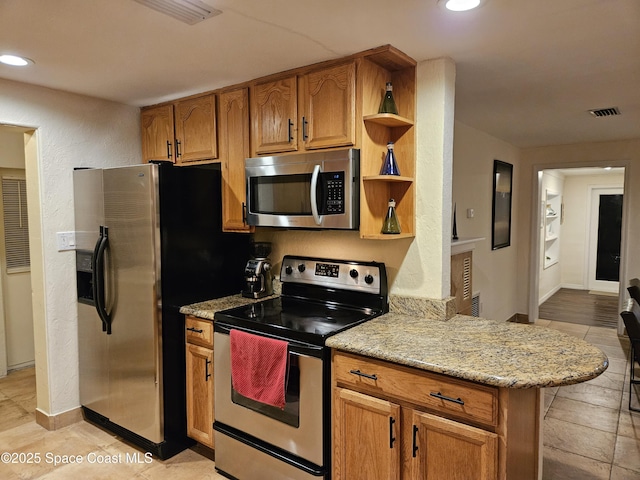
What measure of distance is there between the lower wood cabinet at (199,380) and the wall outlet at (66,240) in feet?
3.45

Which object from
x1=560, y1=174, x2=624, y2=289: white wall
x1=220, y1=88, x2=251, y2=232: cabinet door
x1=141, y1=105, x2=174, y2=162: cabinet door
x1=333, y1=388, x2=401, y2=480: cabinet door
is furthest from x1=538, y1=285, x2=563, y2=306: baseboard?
x1=141, y1=105, x2=174, y2=162: cabinet door

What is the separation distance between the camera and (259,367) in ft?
7.09

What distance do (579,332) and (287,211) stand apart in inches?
183

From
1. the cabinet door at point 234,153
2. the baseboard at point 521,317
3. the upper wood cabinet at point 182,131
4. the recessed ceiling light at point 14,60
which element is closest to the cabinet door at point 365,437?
the cabinet door at point 234,153

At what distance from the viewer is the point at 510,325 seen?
7.18 ft

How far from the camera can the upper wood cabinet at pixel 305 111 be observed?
2.22 metres

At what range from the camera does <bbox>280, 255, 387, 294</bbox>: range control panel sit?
2.47m

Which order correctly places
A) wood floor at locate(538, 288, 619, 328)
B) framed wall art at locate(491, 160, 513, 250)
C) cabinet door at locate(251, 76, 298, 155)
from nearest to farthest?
cabinet door at locate(251, 76, 298, 155) → framed wall art at locate(491, 160, 513, 250) → wood floor at locate(538, 288, 619, 328)

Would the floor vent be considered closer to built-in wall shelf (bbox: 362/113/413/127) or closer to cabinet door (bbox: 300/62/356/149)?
built-in wall shelf (bbox: 362/113/413/127)

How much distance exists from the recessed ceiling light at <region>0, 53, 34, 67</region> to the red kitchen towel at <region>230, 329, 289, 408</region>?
5.85 feet

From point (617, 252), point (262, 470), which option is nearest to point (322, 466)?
point (262, 470)

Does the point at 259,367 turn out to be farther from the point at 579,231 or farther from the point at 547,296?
the point at 579,231

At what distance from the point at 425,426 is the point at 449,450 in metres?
0.12

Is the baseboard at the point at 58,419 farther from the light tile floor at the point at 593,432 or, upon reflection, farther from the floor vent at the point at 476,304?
the floor vent at the point at 476,304
